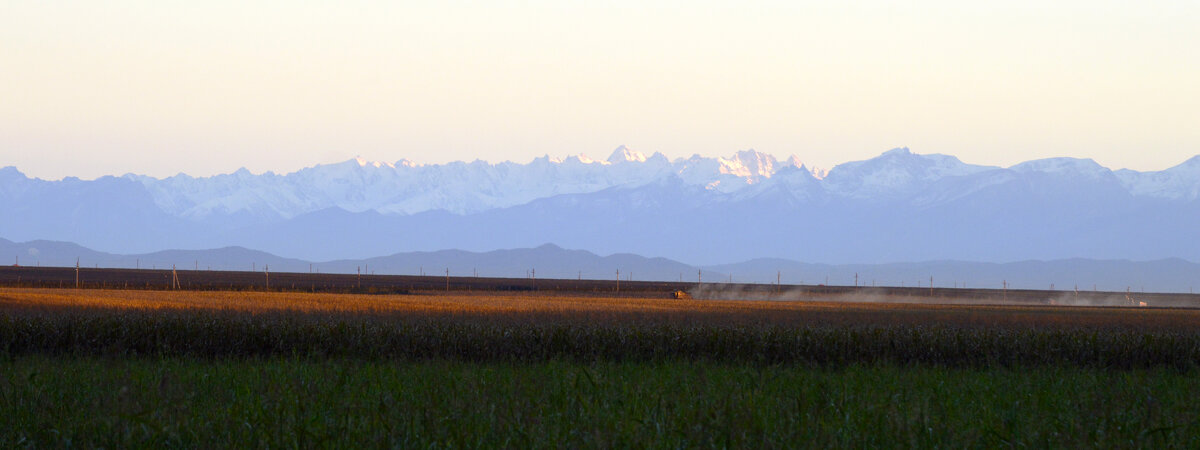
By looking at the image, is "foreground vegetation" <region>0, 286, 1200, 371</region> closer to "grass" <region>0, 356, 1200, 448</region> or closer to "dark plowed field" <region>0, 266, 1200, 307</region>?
"grass" <region>0, 356, 1200, 448</region>

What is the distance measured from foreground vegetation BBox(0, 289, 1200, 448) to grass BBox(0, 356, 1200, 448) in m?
A: 0.05

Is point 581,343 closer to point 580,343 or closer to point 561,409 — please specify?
point 580,343

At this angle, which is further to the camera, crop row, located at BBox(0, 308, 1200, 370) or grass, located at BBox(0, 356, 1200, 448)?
crop row, located at BBox(0, 308, 1200, 370)

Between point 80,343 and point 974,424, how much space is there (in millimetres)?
21401

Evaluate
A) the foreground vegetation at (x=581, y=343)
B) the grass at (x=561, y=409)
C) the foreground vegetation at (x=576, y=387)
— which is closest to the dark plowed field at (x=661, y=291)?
the foreground vegetation at (x=581, y=343)

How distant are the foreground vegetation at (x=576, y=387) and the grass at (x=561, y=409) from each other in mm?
52

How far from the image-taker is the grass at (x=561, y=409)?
475 inches

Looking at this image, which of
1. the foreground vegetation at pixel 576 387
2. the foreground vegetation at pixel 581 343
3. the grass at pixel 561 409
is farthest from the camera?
the foreground vegetation at pixel 581 343

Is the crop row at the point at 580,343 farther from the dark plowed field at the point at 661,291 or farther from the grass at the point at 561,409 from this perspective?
the dark plowed field at the point at 661,291

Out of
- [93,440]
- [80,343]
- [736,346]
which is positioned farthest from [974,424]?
[80,343]

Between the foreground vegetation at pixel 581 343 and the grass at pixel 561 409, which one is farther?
the foreground vegetation at pixel 581 343

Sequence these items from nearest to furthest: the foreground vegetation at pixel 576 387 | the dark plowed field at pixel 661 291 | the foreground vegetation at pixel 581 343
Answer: the foreground vegetation at pixel 576 387 < the foreground vegetation at pixel 581 343 < the dark plowed field at pixel 661 291

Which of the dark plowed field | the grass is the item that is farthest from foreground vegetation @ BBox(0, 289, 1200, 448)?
the dark plowed field

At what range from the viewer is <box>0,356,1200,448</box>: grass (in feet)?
39.6
